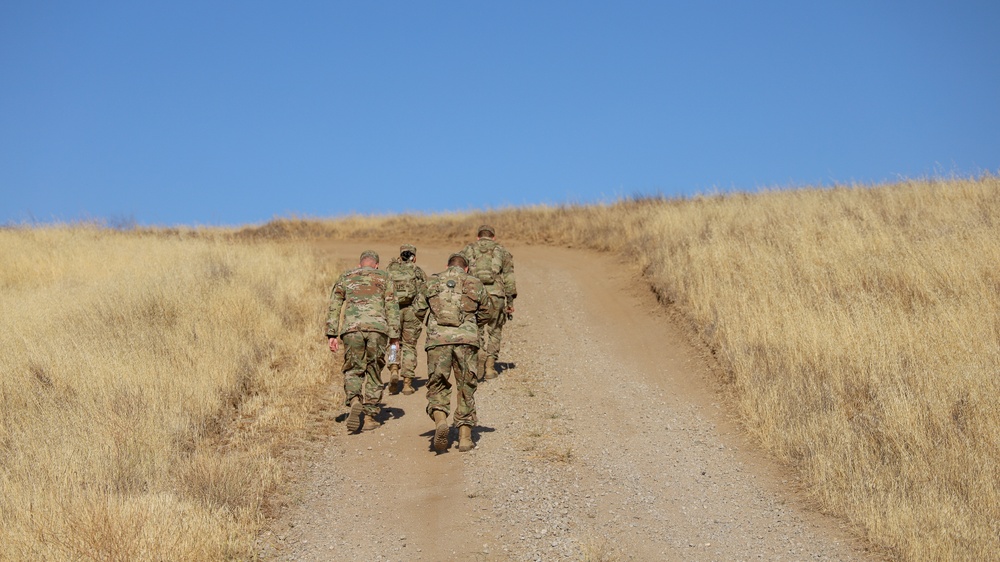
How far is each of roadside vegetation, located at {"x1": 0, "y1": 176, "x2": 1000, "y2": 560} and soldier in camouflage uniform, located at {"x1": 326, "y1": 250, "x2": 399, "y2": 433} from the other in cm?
82

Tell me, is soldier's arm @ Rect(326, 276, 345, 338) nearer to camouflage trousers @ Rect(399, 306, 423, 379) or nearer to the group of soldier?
the group of soldier

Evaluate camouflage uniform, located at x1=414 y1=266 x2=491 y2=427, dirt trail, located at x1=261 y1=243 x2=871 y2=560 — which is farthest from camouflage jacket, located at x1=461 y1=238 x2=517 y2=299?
camouflage uniform, located at x1=414 y1=266 x2=491 y2=427

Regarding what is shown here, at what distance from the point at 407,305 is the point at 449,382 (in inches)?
139

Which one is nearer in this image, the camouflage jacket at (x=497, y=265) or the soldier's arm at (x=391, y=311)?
the soldier's arm at (x=391, y=311)

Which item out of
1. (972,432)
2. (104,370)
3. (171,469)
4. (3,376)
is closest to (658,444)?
(972,432)

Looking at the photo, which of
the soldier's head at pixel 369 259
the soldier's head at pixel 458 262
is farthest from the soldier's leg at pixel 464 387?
the soldier's head at pixel 369 259

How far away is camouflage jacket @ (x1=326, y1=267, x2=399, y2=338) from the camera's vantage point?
→ 11.5 m

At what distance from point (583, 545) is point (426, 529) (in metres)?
1.48

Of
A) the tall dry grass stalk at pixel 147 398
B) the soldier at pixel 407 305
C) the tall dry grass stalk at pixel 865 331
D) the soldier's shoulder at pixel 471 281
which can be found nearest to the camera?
the tall dry grass stalk at pixel 147 398

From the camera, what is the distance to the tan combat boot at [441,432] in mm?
10180

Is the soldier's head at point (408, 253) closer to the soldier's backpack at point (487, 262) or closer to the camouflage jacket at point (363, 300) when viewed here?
the soldier's backpack at point (487, 262)

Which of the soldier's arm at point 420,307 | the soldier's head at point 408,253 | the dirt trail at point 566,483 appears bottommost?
the dirt trail at point 566,483

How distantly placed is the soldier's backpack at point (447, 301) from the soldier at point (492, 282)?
3208mm

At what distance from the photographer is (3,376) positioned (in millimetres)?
11812
